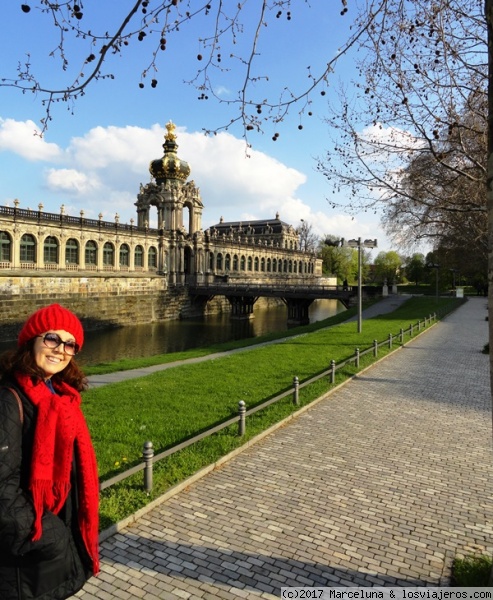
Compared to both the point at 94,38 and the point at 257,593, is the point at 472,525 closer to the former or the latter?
the point at 257,593

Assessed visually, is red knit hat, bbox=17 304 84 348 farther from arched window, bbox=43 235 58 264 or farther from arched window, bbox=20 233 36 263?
arched window, bbox=43 235 58 264

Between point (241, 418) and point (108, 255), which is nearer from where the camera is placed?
point (241, 418)

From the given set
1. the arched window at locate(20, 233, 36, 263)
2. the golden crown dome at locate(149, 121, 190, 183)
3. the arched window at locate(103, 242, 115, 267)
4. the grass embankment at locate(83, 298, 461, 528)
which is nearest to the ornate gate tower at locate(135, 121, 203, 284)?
the golden crown dome at locate(149, 121, 190, 183)

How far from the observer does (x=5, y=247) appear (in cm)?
4122

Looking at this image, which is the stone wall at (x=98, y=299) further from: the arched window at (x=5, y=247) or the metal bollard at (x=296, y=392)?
the metal bollard at (x=296, y=392)

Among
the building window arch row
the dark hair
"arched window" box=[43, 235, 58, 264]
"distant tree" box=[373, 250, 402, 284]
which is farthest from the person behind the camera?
"distant tree" box=[373, 250, 402, 284]

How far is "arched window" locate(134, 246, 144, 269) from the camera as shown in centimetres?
5703

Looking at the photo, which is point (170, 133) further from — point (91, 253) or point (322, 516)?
point (322, 516)

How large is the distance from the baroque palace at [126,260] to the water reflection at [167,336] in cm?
336

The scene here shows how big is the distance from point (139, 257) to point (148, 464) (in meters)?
53.0

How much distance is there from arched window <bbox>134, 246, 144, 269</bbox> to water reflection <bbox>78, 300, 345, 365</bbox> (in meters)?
9.03

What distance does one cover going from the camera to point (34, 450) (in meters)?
2.93

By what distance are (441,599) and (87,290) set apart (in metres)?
45.7

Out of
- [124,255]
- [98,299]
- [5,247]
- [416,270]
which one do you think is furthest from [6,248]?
[416,270]
